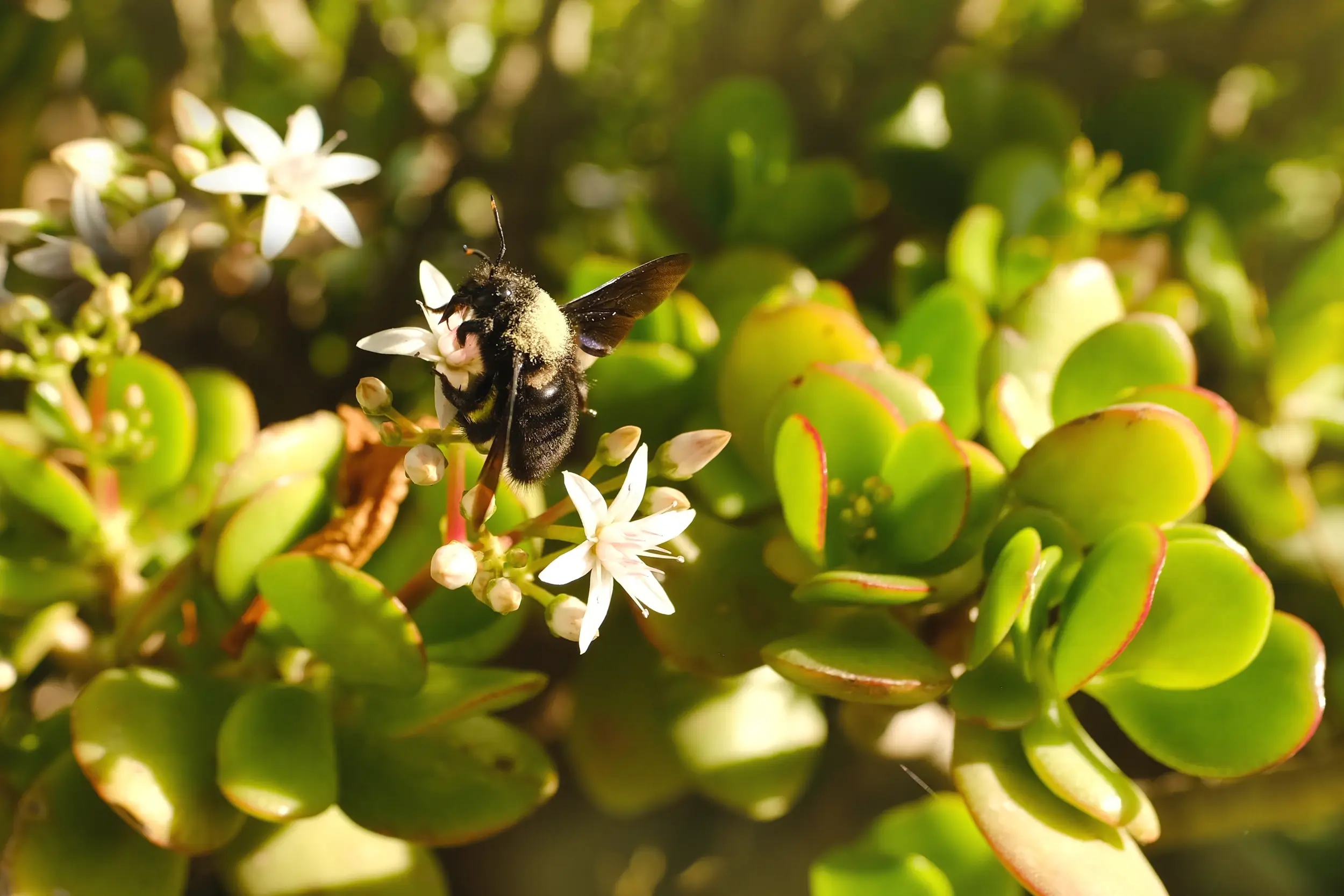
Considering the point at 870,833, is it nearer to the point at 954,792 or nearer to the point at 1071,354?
the point at 954,792

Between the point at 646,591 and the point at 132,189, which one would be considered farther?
the point at 132,189

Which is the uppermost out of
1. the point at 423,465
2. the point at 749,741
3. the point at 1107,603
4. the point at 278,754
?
the point at 423,465

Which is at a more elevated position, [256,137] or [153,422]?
[256,137]

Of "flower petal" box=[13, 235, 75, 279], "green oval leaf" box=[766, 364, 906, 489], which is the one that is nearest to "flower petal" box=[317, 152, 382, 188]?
"flower petal" box=[13, 235, 75, 279]

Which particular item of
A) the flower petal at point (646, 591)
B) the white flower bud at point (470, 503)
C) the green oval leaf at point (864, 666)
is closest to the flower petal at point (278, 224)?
the white flower bud at point (470, 503)

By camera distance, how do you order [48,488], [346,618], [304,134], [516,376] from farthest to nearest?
[304,134] → [48,488] → [346,618] → [516,376]

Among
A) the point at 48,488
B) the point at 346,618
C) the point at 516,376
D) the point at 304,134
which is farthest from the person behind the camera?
the point at 304,134

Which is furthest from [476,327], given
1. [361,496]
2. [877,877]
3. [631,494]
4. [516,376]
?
[877,877]

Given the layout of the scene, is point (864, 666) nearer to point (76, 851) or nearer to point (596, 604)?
point (596, 604)
